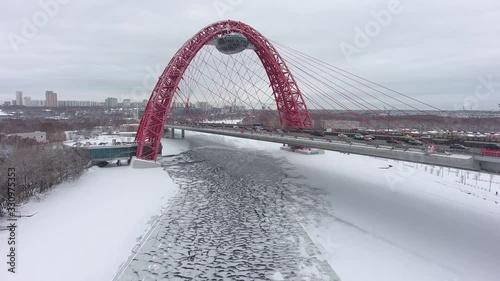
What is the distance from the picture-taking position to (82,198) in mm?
18109

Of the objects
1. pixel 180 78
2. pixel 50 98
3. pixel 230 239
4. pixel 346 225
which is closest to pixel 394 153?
pixel 346 225

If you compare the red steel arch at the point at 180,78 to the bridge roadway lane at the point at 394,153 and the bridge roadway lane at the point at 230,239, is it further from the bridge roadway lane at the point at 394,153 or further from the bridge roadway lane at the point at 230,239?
the bridge roadway lane at the point at 394,153

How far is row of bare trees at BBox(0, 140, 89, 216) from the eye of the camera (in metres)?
16.9

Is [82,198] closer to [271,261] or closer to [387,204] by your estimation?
[271,261]

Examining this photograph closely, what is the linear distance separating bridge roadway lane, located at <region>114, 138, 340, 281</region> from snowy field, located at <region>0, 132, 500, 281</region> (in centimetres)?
69

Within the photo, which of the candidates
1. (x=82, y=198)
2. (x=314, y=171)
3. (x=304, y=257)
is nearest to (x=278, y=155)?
(x=314, y=171)

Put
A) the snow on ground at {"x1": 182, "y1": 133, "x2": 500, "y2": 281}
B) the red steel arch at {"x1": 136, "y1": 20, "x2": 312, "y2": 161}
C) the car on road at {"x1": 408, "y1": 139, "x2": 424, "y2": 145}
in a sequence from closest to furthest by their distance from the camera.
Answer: the snow on ground at {"x1": 182, "y1": 133, "x2": 500, "y2": 281} → the car on road at {"x1": 408, "y1": 139, "x2": 424, "y2": 145} → the red steel arch at {"x1": 136, "y1": 20, "x2": 312, "y2": 161}

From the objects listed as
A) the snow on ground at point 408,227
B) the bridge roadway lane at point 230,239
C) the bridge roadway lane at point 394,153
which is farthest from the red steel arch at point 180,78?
the snow on ground at point 408,227

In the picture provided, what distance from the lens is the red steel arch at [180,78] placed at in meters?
31.1

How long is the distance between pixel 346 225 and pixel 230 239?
582 cm

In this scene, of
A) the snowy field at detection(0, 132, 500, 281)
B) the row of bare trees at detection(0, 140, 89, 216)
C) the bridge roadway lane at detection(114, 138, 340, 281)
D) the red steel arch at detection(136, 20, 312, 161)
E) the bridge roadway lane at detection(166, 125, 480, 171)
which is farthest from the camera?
the red steel arch at detection(136, 20, 312, 161)

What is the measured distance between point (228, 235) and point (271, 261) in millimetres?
2886

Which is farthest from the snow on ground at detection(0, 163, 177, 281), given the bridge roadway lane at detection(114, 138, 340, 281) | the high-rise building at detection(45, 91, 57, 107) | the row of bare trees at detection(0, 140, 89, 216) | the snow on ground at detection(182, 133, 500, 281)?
the high-rise building at detection(45, 91, 57, 107)

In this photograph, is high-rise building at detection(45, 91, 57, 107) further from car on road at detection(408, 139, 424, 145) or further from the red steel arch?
car on road at detection(408, 139, 424, 145)
